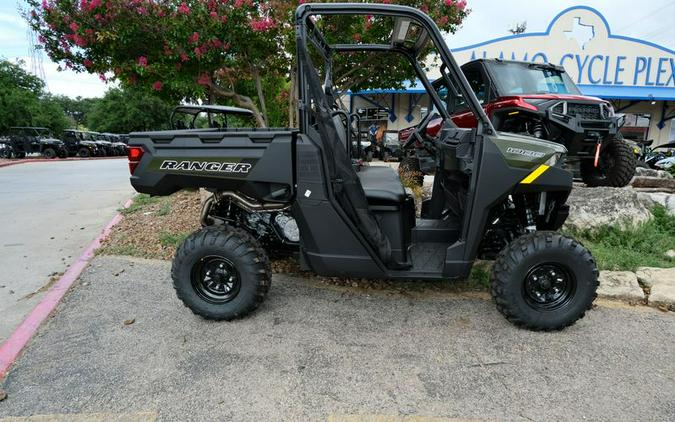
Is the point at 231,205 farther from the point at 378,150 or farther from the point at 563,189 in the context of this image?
the point at 378,150

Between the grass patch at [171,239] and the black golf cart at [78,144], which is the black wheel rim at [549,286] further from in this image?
the black golf cart at [78,144]

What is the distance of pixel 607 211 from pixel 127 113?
4776 cm

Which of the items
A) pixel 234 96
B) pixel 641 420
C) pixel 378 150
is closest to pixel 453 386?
pixel 641 420

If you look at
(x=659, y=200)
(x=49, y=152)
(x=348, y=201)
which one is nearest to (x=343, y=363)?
(x=348, y=201)

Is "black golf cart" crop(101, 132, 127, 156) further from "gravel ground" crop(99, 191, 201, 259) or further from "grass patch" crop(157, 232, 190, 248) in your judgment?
"grass patch" crop(157, 232, 190, 248)

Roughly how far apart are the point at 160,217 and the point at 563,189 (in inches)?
214

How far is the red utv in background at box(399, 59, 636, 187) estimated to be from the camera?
Result: 5.18 metres

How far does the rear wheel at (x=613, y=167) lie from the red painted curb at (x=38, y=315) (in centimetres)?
642

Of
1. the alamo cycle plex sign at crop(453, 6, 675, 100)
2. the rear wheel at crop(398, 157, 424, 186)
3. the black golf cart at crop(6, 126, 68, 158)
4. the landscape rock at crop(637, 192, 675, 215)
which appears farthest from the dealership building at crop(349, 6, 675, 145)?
the black golf cart at crop(6, 126, 68, 158)

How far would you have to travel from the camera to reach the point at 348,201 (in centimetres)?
291

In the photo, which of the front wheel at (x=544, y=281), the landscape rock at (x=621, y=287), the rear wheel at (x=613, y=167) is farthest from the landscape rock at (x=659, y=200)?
the front wheel at (x=544, y=281)

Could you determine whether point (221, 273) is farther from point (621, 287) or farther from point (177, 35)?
point (177, 35)

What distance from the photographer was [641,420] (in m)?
2.16

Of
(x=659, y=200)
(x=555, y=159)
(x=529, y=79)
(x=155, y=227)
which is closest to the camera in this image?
(x=555, y=159)
